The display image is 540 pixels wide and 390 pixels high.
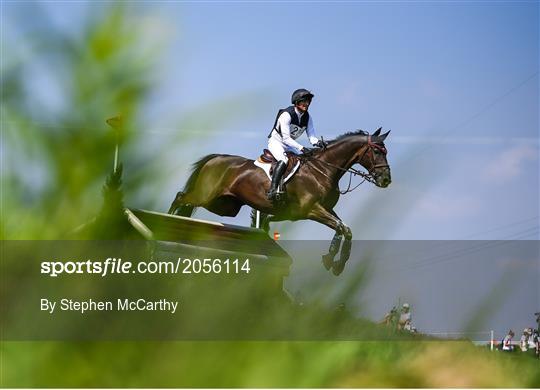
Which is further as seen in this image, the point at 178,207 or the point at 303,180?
the point at 303,180

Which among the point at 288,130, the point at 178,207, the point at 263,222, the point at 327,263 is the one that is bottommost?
the point at 327,263

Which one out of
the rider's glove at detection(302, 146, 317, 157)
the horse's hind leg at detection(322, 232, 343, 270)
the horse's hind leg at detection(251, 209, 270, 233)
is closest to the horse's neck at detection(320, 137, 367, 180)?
the rider's glove at detection(302, 146, 317, 157)

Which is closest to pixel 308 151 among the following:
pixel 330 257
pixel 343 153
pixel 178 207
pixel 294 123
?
pixel 343 153

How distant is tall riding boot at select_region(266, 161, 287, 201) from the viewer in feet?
25.8

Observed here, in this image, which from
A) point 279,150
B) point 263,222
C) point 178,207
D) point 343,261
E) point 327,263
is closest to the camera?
point 327,263

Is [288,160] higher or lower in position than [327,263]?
higher

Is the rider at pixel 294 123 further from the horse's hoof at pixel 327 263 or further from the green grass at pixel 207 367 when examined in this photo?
the green grass at pixel 207 367

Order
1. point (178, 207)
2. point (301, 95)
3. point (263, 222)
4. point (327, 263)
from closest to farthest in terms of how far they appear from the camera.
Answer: point (327, 263) < point (263, 222) < point (178, 207) < point (301, 95)

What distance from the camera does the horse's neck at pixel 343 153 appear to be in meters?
8.29

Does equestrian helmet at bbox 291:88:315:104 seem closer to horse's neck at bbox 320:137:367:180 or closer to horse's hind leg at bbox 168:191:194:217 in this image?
horse's hind leg at bbox 168:191:194:217

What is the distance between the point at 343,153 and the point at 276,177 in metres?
1.02

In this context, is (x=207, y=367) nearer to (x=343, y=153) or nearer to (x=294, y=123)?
(x=294, y=123)

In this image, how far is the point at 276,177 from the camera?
7965 millimetres

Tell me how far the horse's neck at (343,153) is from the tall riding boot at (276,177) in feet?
1.98
